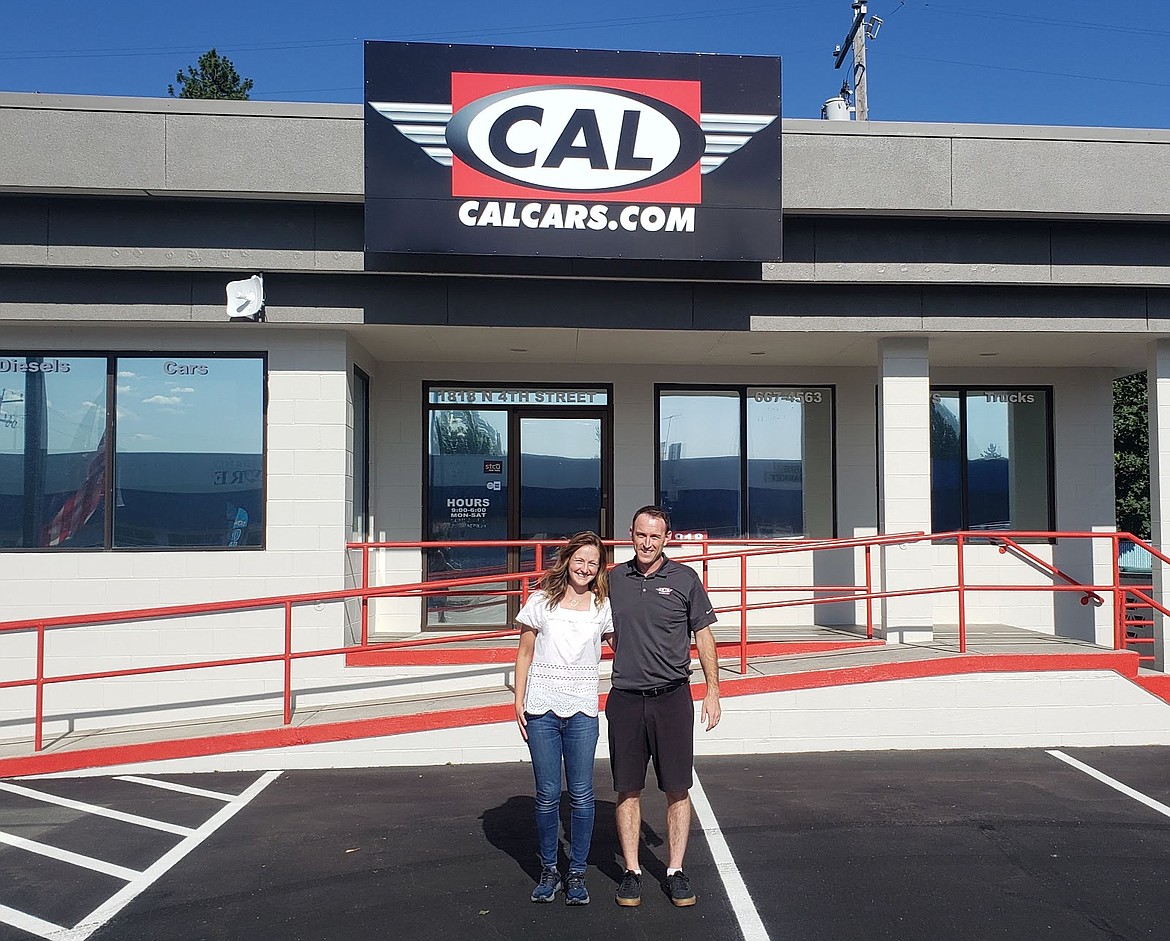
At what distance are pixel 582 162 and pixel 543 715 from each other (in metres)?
5.41

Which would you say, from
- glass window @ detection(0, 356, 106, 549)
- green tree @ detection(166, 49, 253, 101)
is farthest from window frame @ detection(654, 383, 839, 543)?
green tree @ detection(166, 49, 253, 101)

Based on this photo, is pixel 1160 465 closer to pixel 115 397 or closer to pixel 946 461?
pixel 946 461

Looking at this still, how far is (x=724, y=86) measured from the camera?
29.1ft

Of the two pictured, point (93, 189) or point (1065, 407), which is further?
point (1065, 407)

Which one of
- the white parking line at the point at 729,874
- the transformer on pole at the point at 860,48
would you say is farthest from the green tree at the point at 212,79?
the white parking line at the point at 729,874

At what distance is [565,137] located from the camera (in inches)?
343

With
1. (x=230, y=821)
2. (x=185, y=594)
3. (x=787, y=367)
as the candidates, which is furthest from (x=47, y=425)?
(x=787, y=367)

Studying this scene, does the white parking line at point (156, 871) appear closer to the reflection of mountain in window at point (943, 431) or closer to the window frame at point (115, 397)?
the window frame at point (115, 397)

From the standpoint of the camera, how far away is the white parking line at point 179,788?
23.5 feet

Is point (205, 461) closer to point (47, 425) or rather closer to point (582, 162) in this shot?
point (47, 425)

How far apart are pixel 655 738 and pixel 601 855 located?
1268 millimetres

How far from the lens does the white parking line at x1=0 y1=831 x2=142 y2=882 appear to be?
5609mm

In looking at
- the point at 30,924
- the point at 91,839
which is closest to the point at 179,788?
the point at 91,839

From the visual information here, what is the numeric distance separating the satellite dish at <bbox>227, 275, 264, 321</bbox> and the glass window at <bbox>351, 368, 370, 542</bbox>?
1.35 m
